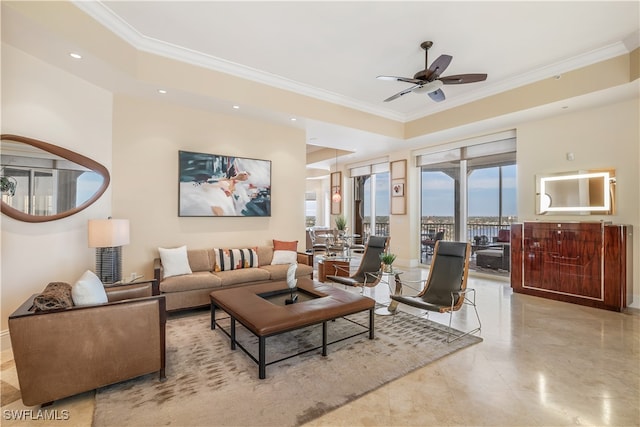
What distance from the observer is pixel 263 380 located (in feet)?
8.25

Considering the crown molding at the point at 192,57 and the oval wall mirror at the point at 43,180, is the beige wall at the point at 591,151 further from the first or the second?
the oval wall mirror at the point at 43,180

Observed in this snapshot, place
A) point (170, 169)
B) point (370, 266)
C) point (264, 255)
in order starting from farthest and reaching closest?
point (264, 255) → point (370, 266) → point (170, 169)

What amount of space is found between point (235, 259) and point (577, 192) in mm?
5700

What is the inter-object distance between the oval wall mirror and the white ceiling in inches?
62.3

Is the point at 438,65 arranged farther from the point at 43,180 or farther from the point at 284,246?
the point at 43,180

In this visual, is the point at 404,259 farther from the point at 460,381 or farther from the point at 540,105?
the point at 460,381

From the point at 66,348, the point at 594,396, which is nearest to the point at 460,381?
the point at 594,396

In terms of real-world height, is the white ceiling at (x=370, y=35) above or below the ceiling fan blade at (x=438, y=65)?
above

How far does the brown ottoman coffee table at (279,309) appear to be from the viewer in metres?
2.55

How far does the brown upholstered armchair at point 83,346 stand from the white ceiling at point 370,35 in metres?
3.06

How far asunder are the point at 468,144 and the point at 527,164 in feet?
4.53

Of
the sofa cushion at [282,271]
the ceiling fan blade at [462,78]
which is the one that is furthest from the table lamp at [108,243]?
the ceiling fan blade at [462,78]

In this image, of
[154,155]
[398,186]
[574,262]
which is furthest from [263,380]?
[398,186]

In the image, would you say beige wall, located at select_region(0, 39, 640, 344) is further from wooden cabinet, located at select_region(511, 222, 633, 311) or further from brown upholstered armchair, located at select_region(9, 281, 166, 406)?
brown upholstered armchair, located at select_region(9, 281, 166, 406)
